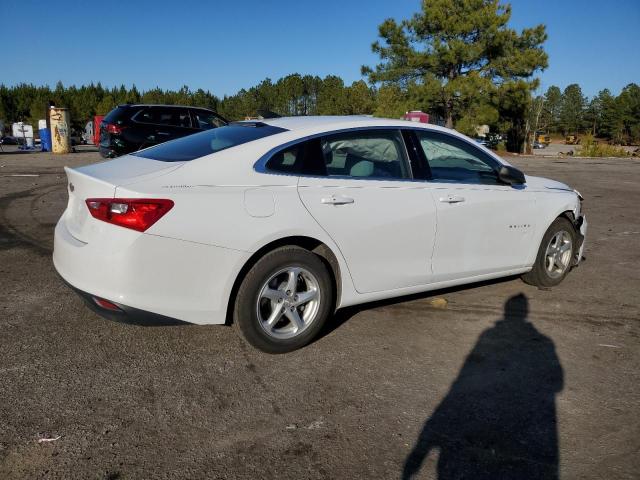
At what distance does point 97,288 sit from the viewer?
3.12 metres

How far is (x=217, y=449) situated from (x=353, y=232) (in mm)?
1675

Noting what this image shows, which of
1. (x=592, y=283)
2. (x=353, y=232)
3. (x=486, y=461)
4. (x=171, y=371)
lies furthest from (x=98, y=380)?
(x=592, y=283)

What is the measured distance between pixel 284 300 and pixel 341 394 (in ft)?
2.37

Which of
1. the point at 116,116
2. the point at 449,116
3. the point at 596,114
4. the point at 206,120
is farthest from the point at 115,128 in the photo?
the point at 596,114

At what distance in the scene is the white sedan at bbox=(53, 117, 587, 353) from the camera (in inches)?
122

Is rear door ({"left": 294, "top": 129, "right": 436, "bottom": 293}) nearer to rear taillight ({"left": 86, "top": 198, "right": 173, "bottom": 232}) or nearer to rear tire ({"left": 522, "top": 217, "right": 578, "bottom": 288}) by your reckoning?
rear taillight ({"left": 86, "top": 198, "right": 173, "bottom": 232})

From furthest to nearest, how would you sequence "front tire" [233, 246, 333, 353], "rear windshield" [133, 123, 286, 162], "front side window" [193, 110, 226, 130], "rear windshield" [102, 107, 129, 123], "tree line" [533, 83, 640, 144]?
"tree line" [533, 83, 640, 144]
"front side window" [193, 110, 226, 130]
"rear windshield" [102, 107, 129, 123]
"rear windshield" [133, 123, 286, 162]
"front tire" [233, 246, 333, 353]

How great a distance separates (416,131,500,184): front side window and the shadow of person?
1286 mm

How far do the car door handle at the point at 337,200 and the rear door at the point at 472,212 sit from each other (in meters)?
0.75

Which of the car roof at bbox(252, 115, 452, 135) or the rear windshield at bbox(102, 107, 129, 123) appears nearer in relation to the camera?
the car roof at bbox(252, 115, 452, 135)

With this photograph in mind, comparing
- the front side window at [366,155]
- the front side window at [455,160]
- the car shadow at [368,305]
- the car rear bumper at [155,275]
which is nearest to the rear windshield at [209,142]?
the front side window at [366,155]

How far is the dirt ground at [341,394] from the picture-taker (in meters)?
2.46

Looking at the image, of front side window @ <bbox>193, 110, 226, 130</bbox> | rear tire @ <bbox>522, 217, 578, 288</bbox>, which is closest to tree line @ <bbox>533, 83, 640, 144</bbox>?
front side window @ <bbox>193, 110, 226, 130</bbox>

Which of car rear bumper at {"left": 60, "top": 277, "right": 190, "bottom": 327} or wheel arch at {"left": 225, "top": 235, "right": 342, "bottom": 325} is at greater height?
wheel arch at {"left": 225, "top": 235, "right": 342, "bottom": 325}
